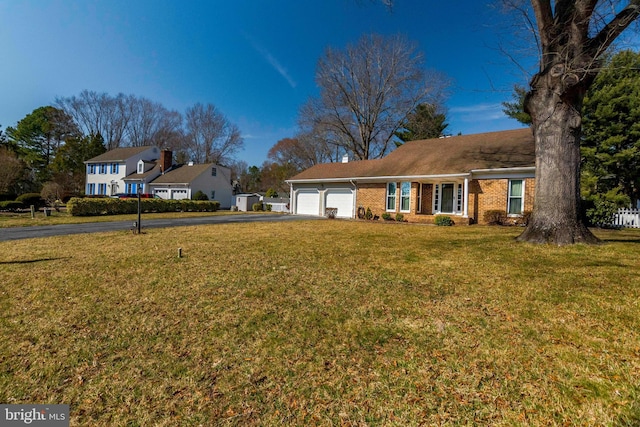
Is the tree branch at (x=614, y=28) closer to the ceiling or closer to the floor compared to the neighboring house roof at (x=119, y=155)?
closer to the floor

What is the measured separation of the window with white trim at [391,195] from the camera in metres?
16.8

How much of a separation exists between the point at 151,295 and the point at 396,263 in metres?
4.25

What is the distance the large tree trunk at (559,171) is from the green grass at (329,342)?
133cm

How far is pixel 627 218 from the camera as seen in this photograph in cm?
1261

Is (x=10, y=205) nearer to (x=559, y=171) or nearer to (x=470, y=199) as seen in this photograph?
(x=470, y=199)

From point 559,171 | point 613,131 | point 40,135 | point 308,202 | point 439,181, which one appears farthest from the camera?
point 40,135

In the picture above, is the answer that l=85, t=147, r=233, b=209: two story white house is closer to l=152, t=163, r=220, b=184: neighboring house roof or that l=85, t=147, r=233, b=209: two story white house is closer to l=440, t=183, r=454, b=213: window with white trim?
l=152, t=163, r=220, b=184: neighboring house roof

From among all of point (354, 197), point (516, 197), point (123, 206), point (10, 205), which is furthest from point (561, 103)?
point (10, 205)

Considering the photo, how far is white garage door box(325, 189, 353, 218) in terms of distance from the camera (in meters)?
19.0

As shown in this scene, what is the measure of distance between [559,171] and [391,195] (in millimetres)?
10023

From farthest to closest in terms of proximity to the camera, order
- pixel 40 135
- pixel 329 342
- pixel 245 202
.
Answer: pixel 40 135
pixel 245 202
pixel 329 342

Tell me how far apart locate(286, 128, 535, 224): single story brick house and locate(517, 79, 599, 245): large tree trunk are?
19.8 ft

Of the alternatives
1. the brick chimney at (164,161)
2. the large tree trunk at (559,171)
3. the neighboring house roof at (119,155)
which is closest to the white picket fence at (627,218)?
the large tree trunk at (559,171)

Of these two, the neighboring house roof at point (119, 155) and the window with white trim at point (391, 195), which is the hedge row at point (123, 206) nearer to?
the neighboring house roof at point (119, 155)
